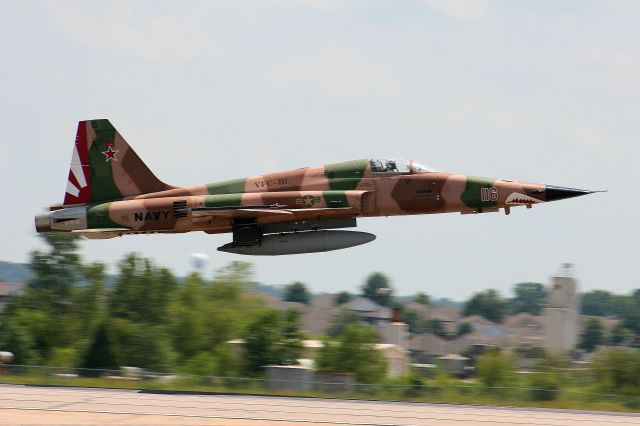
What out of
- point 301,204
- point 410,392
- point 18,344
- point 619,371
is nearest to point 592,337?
point 619,371

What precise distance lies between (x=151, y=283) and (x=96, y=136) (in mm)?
53392

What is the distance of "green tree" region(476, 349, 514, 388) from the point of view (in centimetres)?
6278

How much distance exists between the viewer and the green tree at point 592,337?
15700 cm

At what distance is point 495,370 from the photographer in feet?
211

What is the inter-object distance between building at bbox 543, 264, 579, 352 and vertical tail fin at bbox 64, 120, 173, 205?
153 ft

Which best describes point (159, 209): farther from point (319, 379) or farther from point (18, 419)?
point (319, 379)

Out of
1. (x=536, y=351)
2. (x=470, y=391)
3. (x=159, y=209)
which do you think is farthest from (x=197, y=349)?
(x=159, y=209)

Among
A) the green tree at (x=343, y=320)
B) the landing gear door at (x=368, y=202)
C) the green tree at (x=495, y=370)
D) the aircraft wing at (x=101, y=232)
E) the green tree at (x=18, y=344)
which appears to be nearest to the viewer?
the landing gear door at (x=368, y=202)

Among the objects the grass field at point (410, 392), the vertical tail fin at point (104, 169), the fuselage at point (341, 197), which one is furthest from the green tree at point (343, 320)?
the fuselage at point (341, 197)

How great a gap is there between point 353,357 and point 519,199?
113ft

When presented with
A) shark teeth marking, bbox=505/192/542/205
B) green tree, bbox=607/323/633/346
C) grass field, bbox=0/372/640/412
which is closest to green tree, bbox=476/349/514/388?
grass field, bbox=0/372/640/412

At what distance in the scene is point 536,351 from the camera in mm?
81812

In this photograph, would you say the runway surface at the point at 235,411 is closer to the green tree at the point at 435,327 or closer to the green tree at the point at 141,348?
the green tree at the point at 141,348

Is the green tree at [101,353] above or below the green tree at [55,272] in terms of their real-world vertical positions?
below
